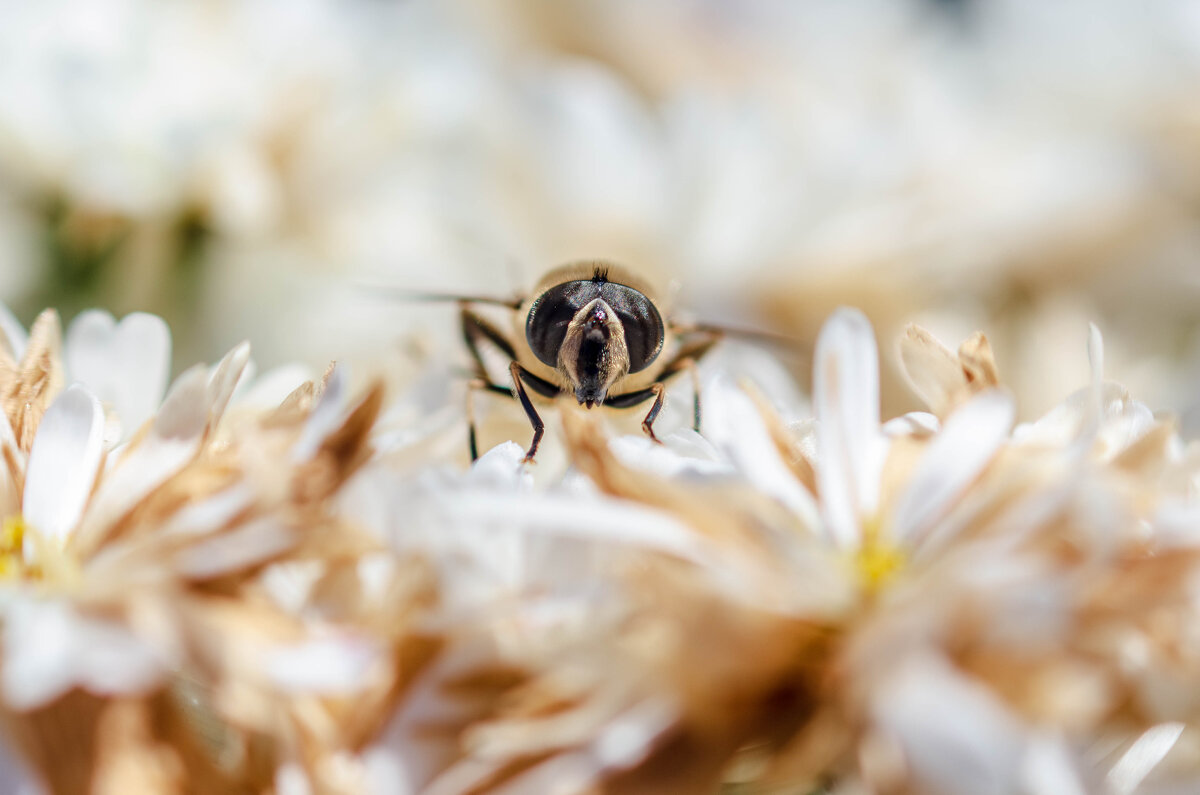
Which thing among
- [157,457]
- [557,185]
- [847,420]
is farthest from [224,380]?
[557,185]

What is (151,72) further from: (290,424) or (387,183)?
(290,424)

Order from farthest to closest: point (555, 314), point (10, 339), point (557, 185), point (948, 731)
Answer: point (557, 185) → point (555, 314) → point (10, 339) → point (948, 731)

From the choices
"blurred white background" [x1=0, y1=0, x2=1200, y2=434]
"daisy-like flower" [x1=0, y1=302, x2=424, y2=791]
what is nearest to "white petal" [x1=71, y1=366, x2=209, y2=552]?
"daisy-like flower" [x1=0, y1=302, x2=424, y2=791]

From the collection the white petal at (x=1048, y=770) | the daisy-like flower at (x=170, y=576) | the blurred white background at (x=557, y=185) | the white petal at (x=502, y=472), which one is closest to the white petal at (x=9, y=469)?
the daisy-like flower at (x=170, y=576)

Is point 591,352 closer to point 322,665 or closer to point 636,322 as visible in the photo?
point 636,322

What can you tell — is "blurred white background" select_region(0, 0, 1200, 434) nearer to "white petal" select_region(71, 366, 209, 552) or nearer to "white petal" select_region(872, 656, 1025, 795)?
"white petal" select_region(71, 366, 209, 552)

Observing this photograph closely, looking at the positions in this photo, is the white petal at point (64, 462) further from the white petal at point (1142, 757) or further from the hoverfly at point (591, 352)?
the white petal at point (1142, 757)

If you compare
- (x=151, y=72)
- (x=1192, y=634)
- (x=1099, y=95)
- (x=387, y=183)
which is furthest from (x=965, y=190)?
(x=1192, y=634)

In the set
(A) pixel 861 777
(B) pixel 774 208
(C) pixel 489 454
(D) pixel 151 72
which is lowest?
(A) pixel 861 777
